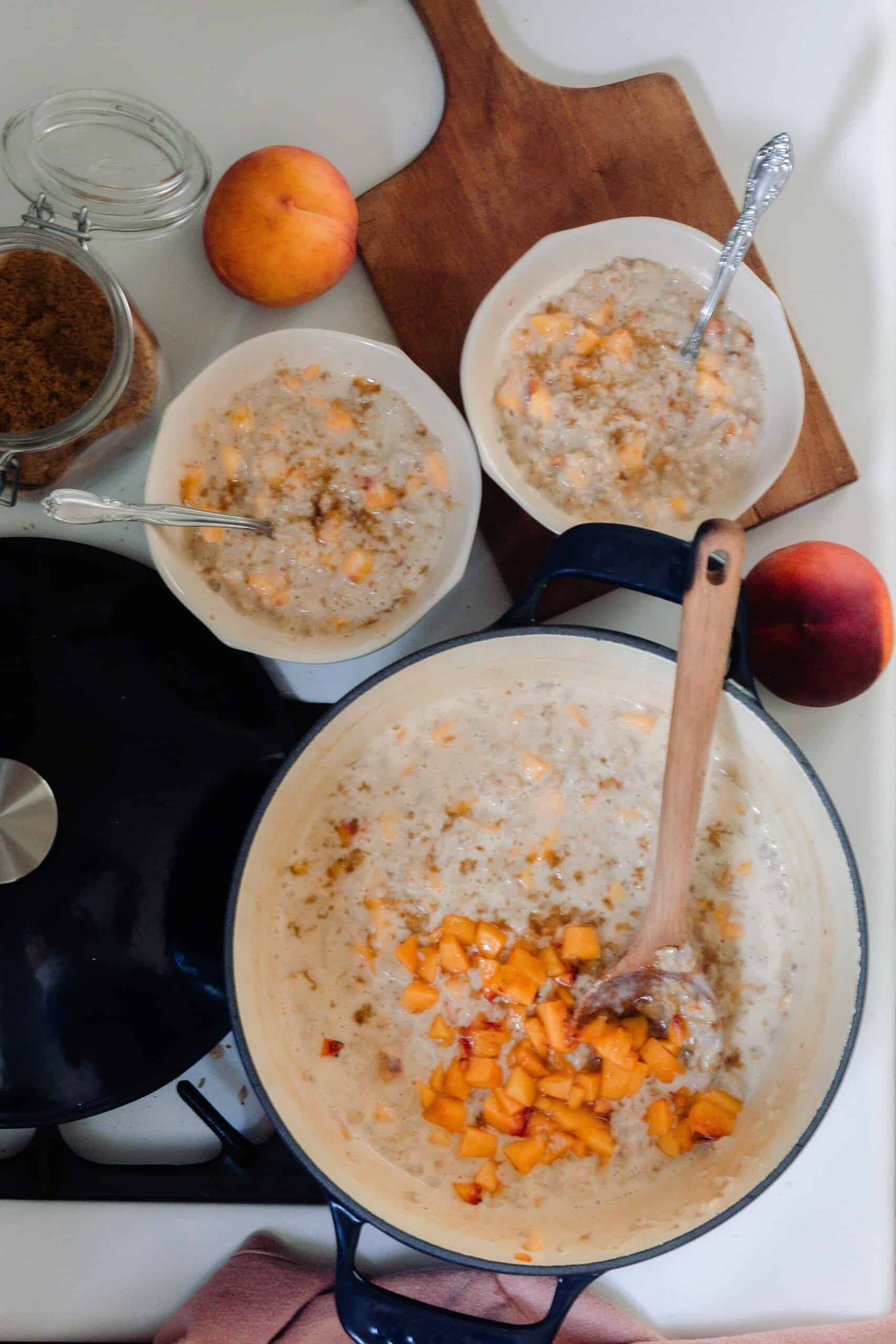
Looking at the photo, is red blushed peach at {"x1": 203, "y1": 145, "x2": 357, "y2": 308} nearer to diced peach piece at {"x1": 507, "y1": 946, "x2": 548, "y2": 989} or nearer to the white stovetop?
the white stovetop

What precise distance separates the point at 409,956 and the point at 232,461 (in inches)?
20.0

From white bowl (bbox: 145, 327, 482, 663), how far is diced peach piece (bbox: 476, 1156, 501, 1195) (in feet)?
1.66

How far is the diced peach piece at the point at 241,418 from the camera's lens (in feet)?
3.20

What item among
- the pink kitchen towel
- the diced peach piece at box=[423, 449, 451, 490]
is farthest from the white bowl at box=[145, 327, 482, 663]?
the pink kitchen towel

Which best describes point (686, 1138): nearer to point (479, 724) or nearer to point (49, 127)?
point (479, 724)

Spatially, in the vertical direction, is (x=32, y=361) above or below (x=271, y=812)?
above

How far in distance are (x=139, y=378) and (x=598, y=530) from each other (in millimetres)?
471

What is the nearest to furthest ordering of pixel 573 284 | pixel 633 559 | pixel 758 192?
pixel 633 559
pixel 758 192
pixel 573 284

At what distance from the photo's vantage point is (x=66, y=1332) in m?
1.08

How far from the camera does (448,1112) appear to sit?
0.97 metres

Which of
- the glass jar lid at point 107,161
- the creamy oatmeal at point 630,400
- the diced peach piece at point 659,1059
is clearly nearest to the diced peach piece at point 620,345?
the creamy oatmeal at point 630,400

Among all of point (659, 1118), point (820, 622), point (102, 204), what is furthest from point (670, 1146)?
point (102, 204)

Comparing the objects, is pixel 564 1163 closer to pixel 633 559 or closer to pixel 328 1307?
pixel 328 1307

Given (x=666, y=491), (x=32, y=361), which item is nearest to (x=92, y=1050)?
(x=32, y=361)
